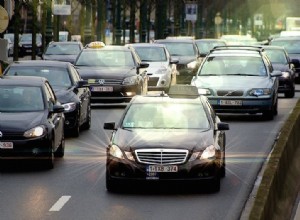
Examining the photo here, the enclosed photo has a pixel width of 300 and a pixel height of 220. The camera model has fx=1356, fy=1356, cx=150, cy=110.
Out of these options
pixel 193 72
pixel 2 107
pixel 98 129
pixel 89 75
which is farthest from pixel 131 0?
pixel 2 107

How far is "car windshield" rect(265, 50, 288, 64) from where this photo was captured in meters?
43.0

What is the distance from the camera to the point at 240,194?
1695 cm

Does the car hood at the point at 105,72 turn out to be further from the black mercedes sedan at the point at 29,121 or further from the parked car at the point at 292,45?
the parked car at the point at 292,45

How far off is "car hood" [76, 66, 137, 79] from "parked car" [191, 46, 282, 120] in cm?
280

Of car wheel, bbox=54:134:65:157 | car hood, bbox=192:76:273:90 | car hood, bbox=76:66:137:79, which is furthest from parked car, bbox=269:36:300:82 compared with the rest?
car wheel, bbox=54:134:65:157

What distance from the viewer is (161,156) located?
1645 cm

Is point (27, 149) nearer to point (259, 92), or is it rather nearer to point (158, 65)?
point (259, 92)

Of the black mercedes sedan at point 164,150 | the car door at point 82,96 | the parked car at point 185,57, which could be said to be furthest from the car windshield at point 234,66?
the parked car at point 185,57

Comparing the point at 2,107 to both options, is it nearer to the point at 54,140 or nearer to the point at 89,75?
the point at 54,140

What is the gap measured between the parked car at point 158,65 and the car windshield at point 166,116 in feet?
73.9

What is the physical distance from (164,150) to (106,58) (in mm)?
19696

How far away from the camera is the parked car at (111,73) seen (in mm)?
34500

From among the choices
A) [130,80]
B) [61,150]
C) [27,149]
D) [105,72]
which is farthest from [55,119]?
[105,72]

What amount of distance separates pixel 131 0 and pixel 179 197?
67002 millimetres
